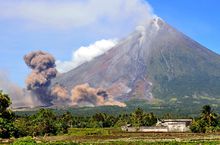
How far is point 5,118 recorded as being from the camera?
2822 inches

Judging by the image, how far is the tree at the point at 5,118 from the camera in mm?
70750

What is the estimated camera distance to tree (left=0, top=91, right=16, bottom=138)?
2785 inches

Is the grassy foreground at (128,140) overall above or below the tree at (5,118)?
below

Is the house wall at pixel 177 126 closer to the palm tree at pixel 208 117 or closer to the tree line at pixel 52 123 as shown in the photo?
the tree line at pixel 52 123

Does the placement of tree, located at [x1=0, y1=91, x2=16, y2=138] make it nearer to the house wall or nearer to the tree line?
the tree line

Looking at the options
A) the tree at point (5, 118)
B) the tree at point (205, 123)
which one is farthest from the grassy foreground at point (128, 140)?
the tree at point (205, 123)

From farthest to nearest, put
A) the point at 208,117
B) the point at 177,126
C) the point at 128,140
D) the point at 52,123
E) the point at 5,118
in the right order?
1. the point at 177,126
2. the point at 208,117
3. the point at 52,123
4. the point at 5,118
5. the point at 128,140

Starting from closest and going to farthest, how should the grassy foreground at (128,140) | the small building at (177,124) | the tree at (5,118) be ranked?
the grassy foreground at (128,140)
the tree at (5,118)
the small building at (177,124)

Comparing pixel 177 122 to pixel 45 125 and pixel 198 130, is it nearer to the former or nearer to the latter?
pixel 198 130

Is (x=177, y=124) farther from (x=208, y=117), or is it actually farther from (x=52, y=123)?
(x=52, y=123)

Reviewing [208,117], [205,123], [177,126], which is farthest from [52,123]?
[208,117]

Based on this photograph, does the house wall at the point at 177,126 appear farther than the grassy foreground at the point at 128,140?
Yes

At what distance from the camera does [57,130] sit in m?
90.9

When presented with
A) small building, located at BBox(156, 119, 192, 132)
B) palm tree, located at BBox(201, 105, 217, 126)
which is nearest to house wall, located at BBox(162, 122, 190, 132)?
small building, located at BBox(156, 119, 192, 132)
